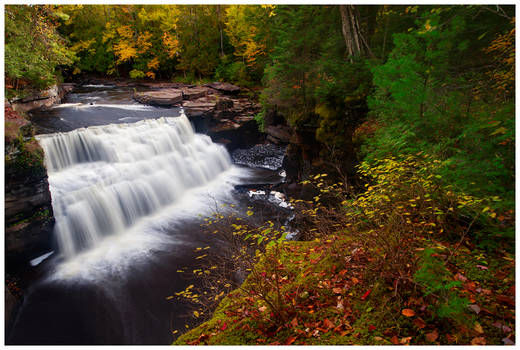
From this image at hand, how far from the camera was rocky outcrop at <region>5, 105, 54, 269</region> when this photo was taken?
696cm

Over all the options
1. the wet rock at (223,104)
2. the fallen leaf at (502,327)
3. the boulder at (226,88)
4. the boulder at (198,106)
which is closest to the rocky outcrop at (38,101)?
the boulder at (198,106)

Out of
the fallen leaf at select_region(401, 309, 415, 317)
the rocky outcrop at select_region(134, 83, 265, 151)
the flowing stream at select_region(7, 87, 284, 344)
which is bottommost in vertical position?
the flowing stream at select_region(7, 87, 284, 344)

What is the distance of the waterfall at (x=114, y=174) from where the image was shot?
823cm

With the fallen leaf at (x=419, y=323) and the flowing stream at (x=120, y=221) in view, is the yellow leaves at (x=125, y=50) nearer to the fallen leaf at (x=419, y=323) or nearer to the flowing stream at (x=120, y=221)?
the flowing stream at (x=120, y=221)

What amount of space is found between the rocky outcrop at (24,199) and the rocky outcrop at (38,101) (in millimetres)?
5445

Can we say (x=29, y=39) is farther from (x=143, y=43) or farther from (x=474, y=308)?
(x=143, y=43)

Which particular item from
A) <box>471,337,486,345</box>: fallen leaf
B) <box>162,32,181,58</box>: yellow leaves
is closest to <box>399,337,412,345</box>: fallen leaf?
<box>471,337,486,345</box>: fallen leaf

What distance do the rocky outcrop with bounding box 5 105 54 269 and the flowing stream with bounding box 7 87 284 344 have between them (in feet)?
1.30

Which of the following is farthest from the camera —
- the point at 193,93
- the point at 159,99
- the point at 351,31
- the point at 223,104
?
the point at 193,93

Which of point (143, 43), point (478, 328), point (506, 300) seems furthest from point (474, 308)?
point (143, 43)

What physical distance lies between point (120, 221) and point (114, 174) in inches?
78.4

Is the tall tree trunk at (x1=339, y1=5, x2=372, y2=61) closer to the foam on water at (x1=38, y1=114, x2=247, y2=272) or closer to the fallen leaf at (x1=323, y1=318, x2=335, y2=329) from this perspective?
the foam on water at (x1=38, y1=114, x2=247, y2=272)

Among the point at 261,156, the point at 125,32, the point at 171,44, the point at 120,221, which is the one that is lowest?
the point at 120,221

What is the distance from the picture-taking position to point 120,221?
349 inches
